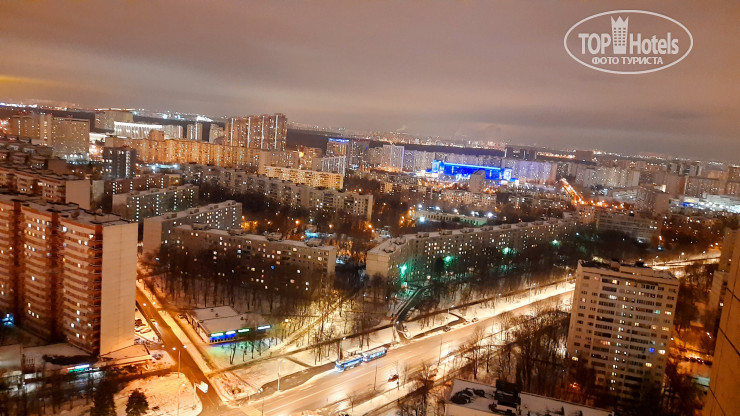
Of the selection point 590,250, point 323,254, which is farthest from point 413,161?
point 323,254

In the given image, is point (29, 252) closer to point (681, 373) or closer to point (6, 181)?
point (6, 181)

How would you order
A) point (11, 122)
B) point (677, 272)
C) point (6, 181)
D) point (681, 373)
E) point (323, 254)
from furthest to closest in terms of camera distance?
point (11, 122) < point (677, 272) < point (6, 181) < point (323, 254) < point (681, 373)

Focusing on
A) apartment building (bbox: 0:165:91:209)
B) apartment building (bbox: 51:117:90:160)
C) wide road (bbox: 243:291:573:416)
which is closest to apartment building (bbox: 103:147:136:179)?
apartment building (bbox: 51:117:90:160)

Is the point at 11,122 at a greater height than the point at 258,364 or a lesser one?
greater

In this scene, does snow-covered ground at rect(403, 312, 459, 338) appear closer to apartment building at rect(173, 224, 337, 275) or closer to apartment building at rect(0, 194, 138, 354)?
apartment building at rect(173, 224, 337, 275)

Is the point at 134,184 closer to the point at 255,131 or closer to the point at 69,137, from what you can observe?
the point at 69,137

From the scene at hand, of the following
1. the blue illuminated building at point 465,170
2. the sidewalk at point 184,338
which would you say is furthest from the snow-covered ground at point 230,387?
the blue illuminated building at point 465,170
